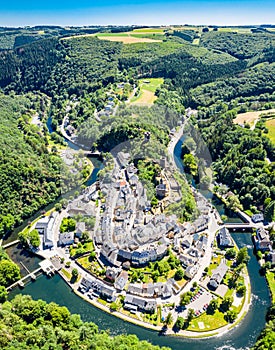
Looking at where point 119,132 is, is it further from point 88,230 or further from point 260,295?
point 260,295

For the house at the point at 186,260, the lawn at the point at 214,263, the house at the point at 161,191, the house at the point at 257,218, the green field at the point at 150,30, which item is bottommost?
the lawn at the point at 214,263

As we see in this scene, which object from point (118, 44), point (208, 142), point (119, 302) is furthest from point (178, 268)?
point (118, 44)

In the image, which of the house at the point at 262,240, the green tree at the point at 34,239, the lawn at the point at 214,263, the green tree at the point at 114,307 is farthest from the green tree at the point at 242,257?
the green tree at the point at 34,239

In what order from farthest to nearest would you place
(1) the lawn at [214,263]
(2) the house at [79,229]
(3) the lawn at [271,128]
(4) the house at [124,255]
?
A: (3) the lawn at [271,128] → (2) the house at [79,229] → (4) the house at [124,255] → (1) the lawn at [214,263]

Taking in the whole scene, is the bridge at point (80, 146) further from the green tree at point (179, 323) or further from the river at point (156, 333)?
the green tree at point (179, 323)

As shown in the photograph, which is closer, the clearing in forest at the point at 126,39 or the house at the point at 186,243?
the house at the point at 186,243

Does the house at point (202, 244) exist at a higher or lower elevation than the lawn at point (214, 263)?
higher

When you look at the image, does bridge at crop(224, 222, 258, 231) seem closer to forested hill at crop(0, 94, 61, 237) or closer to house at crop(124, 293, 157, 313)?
house at crop(124, 293, 157, 313)

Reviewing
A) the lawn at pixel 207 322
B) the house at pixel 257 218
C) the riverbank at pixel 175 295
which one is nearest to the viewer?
the riverbank at pixel 175 295
